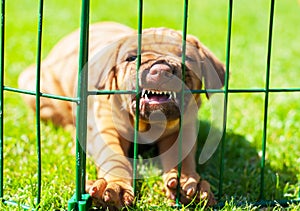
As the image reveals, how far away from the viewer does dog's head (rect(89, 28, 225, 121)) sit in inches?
110

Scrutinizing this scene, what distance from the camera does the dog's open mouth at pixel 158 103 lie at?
9.23ft

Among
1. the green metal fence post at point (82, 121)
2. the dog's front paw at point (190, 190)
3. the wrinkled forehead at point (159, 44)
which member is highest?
the wrinkled forehead at point (159, 44)

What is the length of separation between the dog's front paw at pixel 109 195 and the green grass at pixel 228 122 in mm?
91

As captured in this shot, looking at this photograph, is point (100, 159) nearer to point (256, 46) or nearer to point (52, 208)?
point (52, 208)

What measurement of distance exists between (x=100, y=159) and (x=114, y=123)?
23 cm

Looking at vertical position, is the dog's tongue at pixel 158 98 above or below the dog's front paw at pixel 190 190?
above

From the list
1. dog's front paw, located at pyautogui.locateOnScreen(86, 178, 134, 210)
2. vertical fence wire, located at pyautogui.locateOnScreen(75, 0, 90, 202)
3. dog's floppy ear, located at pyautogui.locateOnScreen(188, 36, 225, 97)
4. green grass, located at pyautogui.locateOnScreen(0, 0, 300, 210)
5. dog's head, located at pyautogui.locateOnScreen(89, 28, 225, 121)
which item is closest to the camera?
vertical fence wire, located at pyautogui.locateOnScreen(75, 0, 90, 202)

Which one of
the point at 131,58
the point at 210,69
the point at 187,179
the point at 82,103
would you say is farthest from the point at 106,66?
the point at 187,179

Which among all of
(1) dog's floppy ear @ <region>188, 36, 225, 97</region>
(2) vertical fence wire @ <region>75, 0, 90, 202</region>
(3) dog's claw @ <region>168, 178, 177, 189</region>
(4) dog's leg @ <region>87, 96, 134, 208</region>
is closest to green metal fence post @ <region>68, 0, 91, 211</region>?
(2) vertical fence wire @ <region>75, 0, 90, 202</region>

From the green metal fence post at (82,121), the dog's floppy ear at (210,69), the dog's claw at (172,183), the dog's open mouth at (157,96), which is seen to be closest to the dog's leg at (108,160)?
the green metal fence post at (82,121)

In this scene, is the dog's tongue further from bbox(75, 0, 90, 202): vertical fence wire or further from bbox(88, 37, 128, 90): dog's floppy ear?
bbox(75, 0, 90, 202): vertical fence wire

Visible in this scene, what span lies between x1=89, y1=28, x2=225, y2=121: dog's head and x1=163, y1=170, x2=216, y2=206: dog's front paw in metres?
0.34

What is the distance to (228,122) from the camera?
13.8 ft

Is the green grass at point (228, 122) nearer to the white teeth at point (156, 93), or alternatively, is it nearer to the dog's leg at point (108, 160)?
the dog's leg at point (108, 160)
